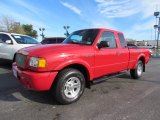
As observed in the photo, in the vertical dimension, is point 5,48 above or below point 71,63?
above

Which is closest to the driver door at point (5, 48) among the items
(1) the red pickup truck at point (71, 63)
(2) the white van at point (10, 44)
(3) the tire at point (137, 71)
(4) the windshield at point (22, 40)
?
(2) the white van at point (10, 44)

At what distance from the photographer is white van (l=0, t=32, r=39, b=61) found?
9532mm

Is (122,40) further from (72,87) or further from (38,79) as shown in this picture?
(38,79)

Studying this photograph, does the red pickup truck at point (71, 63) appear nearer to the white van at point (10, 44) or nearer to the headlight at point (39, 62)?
the headlight at point (39, 62)

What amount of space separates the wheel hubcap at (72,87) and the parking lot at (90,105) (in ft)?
0.80

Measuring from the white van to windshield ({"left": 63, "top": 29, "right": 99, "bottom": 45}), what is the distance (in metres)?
4.22

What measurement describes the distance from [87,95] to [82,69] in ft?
2.69

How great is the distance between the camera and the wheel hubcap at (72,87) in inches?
189

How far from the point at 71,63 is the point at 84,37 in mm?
1365

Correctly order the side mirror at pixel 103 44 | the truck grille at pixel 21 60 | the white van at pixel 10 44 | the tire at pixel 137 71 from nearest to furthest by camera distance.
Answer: the truck grille at pixel 21 60
the side mirror at pixel 103 44
the tire at pixel 137 71
the white van at pixel 10 44

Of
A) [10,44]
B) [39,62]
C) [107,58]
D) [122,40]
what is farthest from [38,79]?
[10,44]

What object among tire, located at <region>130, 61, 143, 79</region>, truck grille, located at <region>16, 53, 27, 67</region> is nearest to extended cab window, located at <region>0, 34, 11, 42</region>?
truck grille, located at <region>16, 53, 27, 67</region>

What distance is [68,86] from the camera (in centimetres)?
484

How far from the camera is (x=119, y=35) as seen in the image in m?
6.93
